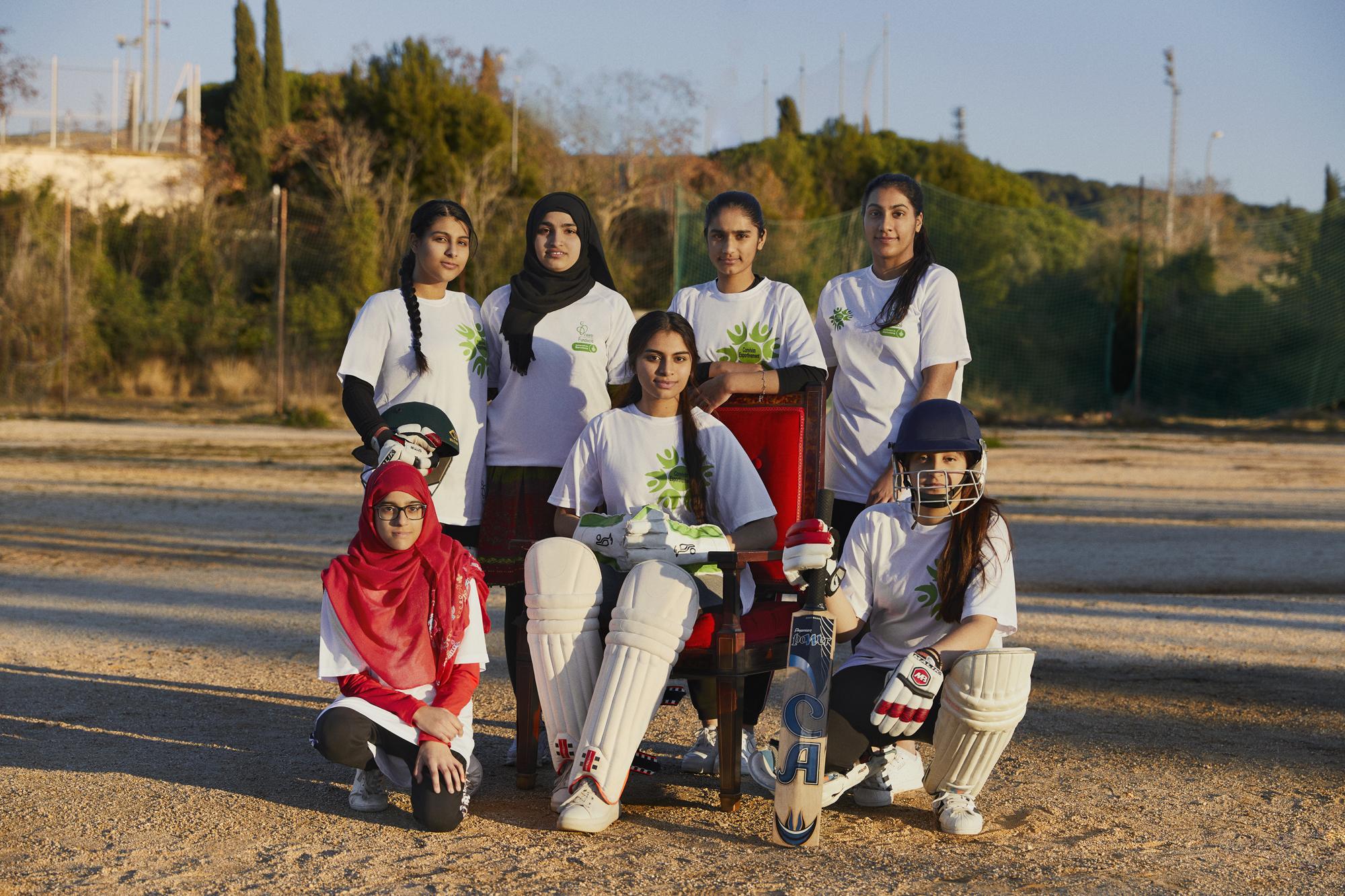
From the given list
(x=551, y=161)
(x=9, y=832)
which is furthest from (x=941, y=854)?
(x=551, y=161)

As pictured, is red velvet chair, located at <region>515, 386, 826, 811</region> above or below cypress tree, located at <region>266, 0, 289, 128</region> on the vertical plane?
below

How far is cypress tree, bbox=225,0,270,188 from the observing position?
32.2 metres

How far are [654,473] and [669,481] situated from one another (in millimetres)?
52

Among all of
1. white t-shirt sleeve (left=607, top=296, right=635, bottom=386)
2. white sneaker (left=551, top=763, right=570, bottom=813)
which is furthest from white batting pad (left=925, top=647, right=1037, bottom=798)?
white t-shirt sleeve (left=607, top=296, right=635, bottom=386)

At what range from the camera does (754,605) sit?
3936mm

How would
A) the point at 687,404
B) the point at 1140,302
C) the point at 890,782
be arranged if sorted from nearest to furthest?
1. the point at 890,782
2. the point at 687,404
3. the point at 1140,302

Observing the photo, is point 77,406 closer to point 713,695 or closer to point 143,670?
point 143,670

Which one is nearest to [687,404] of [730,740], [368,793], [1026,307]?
[730,740]

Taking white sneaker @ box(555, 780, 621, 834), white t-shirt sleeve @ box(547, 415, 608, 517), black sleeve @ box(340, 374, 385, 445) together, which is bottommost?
white sneaker @ box(555, 780, 621, 834)

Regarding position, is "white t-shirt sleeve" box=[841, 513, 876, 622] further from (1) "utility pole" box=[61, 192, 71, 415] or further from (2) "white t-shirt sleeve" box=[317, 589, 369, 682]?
(1) "utility pole" box=[61, 192, 71, 415]

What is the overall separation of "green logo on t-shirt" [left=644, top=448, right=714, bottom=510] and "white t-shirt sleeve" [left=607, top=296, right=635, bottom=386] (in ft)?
1.49

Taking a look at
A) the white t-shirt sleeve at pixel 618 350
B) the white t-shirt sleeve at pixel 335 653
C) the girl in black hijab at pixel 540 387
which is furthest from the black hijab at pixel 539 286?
the white t-shirt sleeve at pixel 335 653

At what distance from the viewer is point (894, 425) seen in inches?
166

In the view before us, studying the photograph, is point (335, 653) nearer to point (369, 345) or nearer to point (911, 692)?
point (369, 345)
